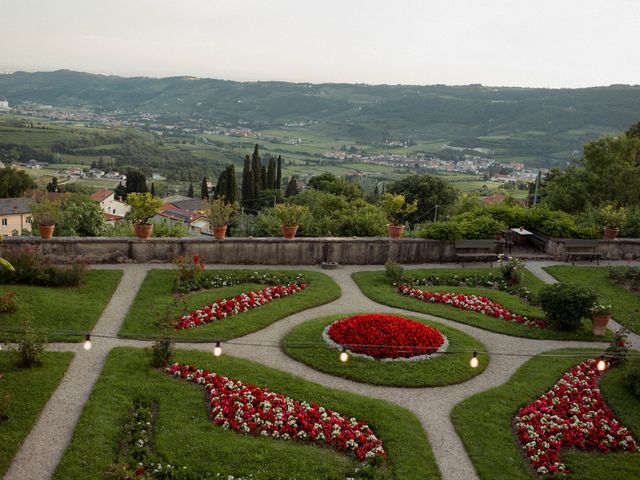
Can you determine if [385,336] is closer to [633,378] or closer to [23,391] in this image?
[633,378]

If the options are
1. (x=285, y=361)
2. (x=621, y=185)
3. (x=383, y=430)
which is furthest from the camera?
(x=621, y=185)

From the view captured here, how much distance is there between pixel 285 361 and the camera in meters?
13.2

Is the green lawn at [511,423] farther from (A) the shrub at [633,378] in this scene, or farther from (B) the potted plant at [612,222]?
(B) the potted plant at [612,222]

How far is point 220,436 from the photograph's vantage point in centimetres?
1003

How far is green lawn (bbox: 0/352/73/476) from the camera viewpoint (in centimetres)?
955

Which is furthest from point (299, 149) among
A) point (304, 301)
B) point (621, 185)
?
point (304, 301)

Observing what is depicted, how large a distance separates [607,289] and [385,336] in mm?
9455

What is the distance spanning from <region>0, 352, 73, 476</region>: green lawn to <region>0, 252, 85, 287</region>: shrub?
4.23m

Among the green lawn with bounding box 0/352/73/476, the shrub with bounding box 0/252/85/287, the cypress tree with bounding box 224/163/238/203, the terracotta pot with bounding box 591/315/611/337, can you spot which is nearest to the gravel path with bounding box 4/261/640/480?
the green lawn with bounding box 0/352/73/476

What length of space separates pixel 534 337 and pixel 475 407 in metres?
4.58

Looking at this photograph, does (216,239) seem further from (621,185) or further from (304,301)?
(621,185)

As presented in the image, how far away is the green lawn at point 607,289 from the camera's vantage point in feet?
55.2

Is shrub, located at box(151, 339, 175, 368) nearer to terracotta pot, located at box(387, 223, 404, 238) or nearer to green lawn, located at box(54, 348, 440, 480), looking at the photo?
green lawn, located at box(54, 348, 440, 480)

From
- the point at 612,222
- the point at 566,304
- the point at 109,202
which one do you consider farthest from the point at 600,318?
the point at 109,202
